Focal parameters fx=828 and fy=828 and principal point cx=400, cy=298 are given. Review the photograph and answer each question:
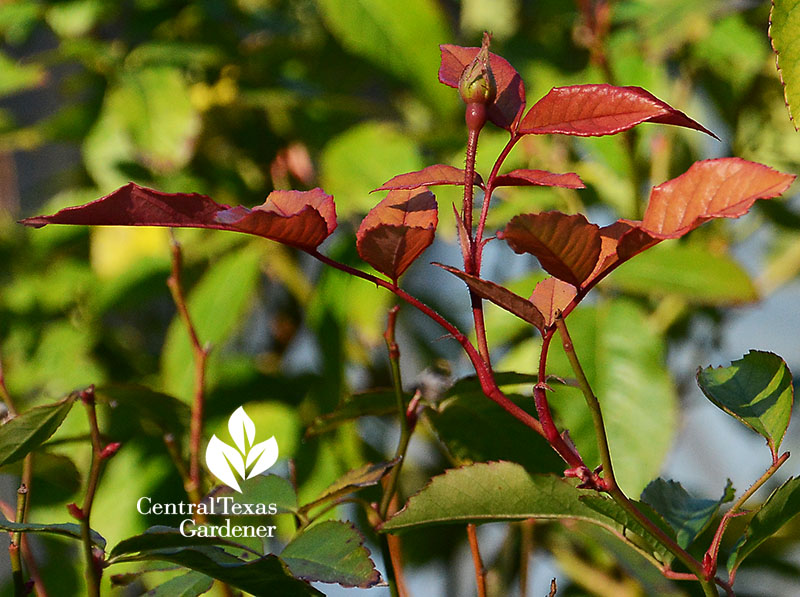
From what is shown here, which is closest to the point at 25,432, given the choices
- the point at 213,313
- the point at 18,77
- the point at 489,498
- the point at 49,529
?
the point at 49,529

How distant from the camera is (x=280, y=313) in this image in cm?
97

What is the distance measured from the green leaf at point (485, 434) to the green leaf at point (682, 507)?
4 cm

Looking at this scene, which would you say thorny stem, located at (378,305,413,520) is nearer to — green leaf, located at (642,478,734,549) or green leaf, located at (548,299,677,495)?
green leaf, located at (642,478,734,549)

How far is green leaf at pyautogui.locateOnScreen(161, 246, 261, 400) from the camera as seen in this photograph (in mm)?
646

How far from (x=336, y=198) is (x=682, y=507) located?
Answer: 0.47 meters

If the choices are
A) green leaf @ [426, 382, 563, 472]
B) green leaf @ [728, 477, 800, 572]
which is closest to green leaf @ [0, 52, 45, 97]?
green leaf @ [426, 382, 563, 472]

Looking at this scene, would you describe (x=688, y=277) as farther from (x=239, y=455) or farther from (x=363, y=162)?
(x=239, y=455)

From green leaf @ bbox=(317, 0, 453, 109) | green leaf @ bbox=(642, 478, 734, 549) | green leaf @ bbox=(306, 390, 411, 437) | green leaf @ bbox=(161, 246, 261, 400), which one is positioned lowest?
green leaf @ bbox=(642, 478, 734, 549)

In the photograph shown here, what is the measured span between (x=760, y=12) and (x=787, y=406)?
66 cm

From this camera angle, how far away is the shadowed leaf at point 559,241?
8.3 inches

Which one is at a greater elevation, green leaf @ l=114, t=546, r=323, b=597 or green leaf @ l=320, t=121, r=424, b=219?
green leaf @ l=320, t=121, r=424, b=219

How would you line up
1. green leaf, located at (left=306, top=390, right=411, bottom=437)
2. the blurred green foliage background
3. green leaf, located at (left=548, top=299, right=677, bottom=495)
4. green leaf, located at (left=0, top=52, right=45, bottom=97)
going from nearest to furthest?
green leaf, located at (left=306, top=390, right=411, bottom=437), green leaf, located at (left=548, top=299, right=677, bottom=495), the blurred green foliage background, green leaf, located at (left=0, top=52, right=45, bottom=97)

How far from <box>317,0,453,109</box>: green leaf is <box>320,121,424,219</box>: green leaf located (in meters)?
0.02

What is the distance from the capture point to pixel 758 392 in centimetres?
26
